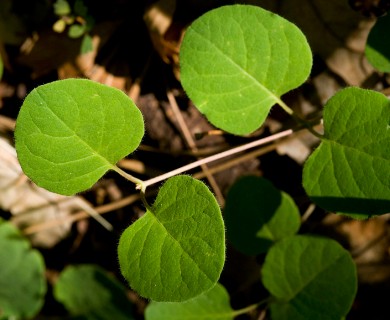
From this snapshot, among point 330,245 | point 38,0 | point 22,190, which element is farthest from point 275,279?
point 38,0

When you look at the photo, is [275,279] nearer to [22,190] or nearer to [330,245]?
[330,245]

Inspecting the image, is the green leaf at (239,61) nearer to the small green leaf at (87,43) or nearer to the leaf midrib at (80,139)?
the leaf midrib at (80,139)

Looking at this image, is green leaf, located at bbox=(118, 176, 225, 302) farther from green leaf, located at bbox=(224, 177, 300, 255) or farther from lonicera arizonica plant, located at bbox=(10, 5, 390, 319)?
green leaf, located at bbox=(224, 177, 300, 255)

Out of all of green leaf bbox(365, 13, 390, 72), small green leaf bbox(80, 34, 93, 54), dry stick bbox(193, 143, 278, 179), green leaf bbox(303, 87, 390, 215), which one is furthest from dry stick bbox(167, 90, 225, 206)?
green leaf bbox(365, 13, 390, 72)

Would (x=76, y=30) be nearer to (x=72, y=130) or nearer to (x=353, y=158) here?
(x=72, y=130)

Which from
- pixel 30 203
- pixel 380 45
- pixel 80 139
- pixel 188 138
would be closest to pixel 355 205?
pixel 380 45

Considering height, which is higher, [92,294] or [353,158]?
[353,158]
